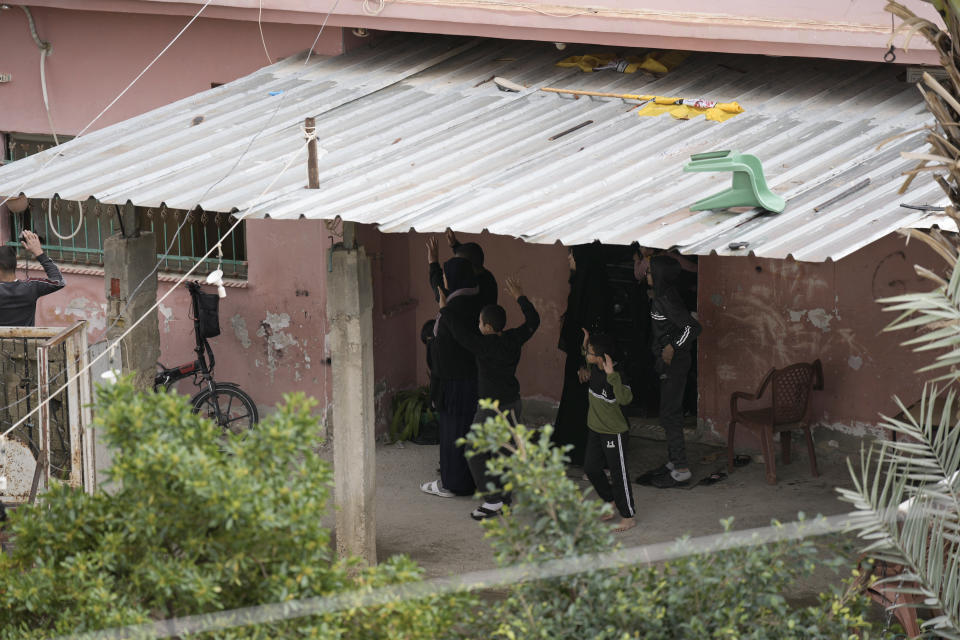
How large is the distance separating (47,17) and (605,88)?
517 cm

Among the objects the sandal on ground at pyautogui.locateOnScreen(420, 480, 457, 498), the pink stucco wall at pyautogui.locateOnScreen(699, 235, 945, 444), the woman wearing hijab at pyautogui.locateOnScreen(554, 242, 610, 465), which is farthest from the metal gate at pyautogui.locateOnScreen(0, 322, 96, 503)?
the pink stucco wall at pyautogui.locateOnScreen(699, 235, 945, 444)

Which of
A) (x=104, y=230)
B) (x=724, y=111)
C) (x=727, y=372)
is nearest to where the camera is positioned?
(x=724, y=111)

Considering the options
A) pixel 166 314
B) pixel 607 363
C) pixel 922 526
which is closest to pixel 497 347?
pixel 607 363

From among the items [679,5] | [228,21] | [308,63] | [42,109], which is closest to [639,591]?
[679,5]

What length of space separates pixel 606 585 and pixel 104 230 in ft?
25.7

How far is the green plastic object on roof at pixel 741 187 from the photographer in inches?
247

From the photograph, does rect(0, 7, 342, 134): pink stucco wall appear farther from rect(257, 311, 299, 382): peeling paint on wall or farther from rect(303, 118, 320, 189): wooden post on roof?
rect(303, 118, 320, 189): wooden post on roof

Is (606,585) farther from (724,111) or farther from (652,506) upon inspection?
(652,506)

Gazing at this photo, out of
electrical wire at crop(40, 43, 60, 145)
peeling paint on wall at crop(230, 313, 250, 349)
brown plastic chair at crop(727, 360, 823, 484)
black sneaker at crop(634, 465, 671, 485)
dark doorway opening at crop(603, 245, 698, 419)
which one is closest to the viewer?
brown plastic chair at crop(727, 360, 823, 484)

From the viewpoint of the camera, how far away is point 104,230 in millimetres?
11102

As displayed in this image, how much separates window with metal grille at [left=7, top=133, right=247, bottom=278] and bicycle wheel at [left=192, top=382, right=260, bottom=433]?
3.15 ft

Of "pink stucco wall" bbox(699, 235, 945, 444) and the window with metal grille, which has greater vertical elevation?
the window with metal grille

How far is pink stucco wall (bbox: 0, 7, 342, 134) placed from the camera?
10258mm

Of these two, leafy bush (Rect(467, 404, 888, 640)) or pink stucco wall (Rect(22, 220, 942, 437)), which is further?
pink stucco wall (Rect(22, 220, 942, 437))
